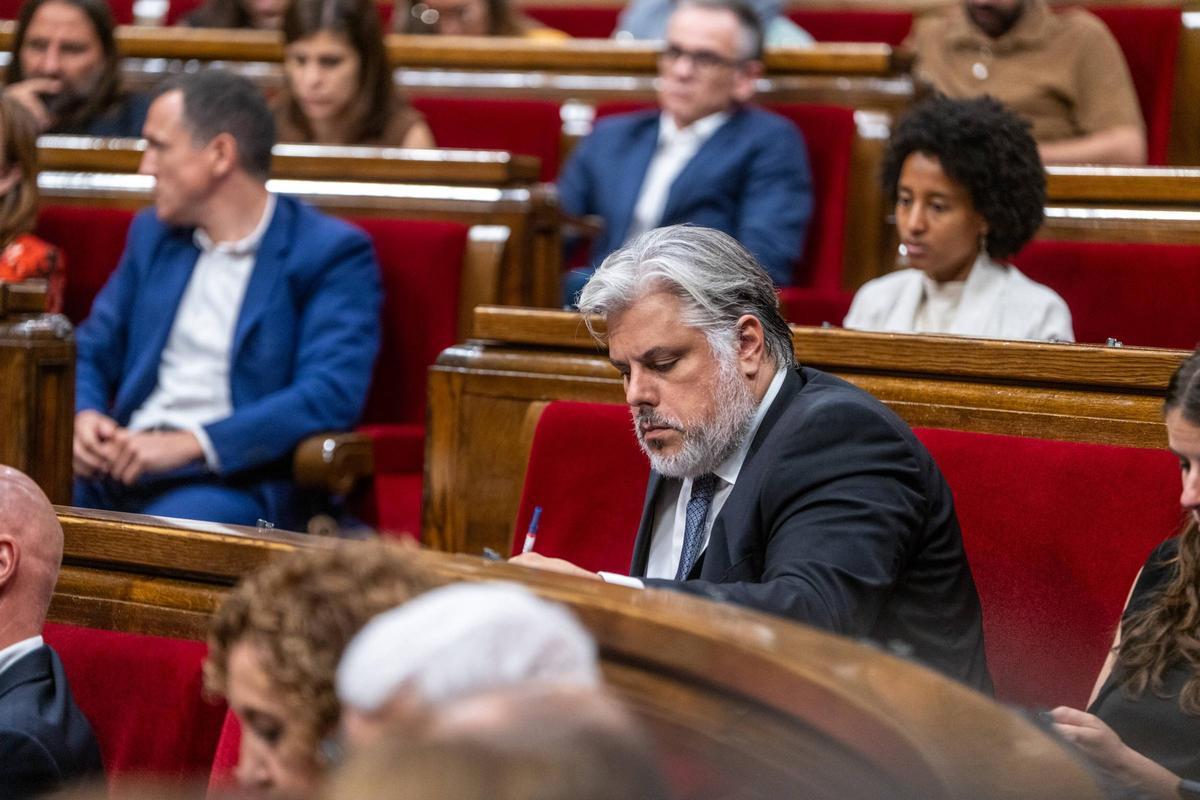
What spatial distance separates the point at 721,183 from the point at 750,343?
110 centimetres

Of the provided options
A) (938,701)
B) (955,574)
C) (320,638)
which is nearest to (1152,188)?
(955,574)

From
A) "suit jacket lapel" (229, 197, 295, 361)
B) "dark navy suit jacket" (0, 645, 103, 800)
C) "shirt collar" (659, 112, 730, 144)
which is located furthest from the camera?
"shirt collar" (659, 112, 730, 144)

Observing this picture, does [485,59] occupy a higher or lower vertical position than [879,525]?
higher

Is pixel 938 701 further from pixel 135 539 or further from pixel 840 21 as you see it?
pixel 840 21

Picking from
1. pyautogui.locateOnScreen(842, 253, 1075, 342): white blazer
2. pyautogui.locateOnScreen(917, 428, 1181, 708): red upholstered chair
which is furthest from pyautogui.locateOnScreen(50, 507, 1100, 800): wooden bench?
pyautogui.locateOnScreen(842, 253, 1075, 342): white blazer

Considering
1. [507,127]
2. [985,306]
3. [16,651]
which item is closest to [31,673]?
[16,651]

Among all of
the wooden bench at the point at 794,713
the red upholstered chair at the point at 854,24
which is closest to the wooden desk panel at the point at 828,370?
the wooden bench at the point at 794,713

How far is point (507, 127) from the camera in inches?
104

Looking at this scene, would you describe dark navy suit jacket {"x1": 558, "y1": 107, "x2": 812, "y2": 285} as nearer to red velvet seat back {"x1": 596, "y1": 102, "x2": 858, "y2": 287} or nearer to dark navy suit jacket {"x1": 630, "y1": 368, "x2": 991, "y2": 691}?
red velvet seat back {"x1": 596, "y1": 102, "x2": 858, "y2": 287}

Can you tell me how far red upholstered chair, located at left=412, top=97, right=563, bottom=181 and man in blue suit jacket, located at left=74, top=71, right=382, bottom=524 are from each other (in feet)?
1.81

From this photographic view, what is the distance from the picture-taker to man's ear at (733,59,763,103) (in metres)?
2.39

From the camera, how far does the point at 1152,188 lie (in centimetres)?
194

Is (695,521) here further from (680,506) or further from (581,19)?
(581,19)

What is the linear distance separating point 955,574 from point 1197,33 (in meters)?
1.69
